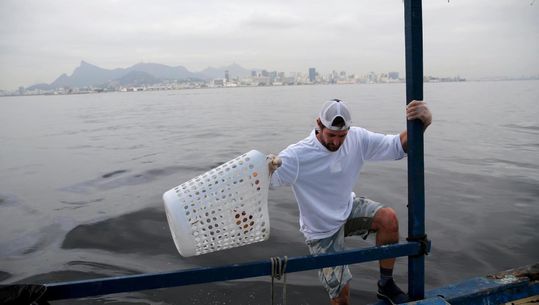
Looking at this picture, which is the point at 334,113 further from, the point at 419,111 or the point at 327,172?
the point at 419,111

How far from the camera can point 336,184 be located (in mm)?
3174

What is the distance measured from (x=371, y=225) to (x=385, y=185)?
619cm

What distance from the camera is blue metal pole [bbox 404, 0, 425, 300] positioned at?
231cm

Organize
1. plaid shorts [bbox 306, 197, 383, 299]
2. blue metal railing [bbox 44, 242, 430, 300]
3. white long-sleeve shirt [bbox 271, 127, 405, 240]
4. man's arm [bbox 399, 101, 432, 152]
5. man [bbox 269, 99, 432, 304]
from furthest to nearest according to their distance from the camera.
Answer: plaid shorts [bbox 306, 197, 383, 299] → white long-sleeve shirt [bbox 271, 127, 405, 240] → man [bbox 269, 99, 432, 304] → man's arm [bbox 399, 101, 432, 152] → blue metal railing [bbox 44, 242, 430, 300]

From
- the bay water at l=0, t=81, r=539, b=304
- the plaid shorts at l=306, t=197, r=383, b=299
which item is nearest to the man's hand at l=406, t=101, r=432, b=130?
the plaid shorts at l=306, t=197, r=383, b=299

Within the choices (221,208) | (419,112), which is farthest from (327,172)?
(221,208)

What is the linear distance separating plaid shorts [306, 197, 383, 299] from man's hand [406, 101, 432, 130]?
1074 mm

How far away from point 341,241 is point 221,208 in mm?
1399

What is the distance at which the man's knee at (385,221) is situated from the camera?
3.11m

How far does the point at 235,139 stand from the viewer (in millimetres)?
17453

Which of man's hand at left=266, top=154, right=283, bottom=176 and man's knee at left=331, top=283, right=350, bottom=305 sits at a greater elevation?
man's hand at left=266, top=154, right=283, bottom=176

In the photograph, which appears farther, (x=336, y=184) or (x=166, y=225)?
(x=166, y=225)

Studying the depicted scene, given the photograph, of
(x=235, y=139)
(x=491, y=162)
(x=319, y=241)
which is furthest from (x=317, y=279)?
(x=235, y=139)

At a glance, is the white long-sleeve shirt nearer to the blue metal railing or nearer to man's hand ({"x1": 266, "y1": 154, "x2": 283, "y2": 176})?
man's hand ({"x1": 266, "y1": 154, "x2": 283, "y2": 176})
